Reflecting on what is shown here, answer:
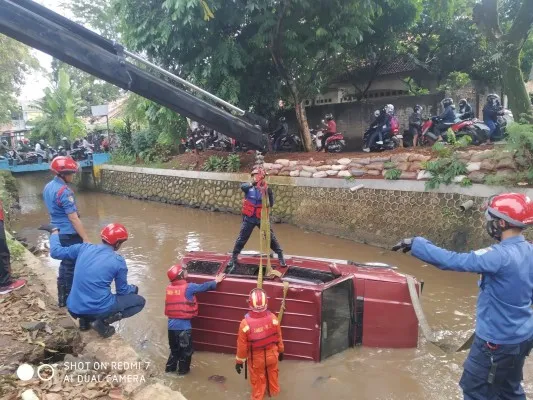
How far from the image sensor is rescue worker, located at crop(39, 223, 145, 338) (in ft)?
13.6

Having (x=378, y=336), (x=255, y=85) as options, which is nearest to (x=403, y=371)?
(x=378, y=336)

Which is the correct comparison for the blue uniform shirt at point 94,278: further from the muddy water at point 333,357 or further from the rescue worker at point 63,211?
the muddy water at point 333,357

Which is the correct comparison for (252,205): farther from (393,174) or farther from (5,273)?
(393,174)

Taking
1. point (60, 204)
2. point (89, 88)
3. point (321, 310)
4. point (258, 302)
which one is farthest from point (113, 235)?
point (89, 88)

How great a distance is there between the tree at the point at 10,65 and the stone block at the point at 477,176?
18122 millimetres

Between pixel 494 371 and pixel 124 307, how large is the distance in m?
3.43

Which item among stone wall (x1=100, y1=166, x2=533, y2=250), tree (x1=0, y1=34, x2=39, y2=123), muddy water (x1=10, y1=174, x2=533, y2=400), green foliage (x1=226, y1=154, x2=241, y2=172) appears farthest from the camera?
tree (x1=0, y1=34, x2=39, y2=123)

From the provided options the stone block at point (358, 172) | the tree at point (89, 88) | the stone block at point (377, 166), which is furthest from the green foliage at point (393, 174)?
the tree at point (89, 88)

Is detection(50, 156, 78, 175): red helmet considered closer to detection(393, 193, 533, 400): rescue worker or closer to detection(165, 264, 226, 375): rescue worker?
detection(165, 264, 226, 375): rescue worker

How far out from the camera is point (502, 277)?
8.93 feet

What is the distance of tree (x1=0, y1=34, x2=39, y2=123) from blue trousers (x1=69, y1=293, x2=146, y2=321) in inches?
674

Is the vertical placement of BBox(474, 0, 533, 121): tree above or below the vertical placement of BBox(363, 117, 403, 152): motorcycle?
above

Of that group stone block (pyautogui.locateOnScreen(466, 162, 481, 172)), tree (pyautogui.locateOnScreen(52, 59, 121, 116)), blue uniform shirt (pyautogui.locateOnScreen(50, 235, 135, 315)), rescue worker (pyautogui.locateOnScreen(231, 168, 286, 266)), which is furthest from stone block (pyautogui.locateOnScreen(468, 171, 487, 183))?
tree (pyautogui.locateOnScreen(52, 59, 121, 116))

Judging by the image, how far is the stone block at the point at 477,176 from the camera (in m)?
7.84
